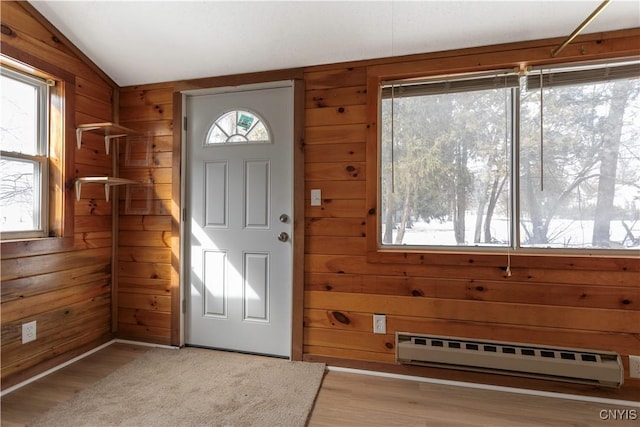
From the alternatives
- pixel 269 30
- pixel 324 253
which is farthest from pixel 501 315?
pixel 269 30

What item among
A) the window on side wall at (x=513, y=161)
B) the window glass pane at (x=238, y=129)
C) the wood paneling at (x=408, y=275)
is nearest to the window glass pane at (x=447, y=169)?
the window on side wall at (x=513, y=161)

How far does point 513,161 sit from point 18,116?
3.18 meters

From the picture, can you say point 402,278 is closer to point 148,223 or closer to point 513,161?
point 513,161

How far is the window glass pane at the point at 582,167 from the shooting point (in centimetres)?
188

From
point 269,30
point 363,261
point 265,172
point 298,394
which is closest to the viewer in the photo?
point 298,394

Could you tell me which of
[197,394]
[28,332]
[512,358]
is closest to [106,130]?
[28,332]

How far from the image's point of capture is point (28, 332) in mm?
2029

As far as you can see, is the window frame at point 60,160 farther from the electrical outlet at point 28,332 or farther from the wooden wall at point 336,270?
the electrical outlet at point 28,332

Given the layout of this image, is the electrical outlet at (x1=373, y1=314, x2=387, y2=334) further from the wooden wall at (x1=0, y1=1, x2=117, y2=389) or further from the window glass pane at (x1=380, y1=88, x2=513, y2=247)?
the wooden wall at (x1=0, y1=1, x2=117, y2=389)

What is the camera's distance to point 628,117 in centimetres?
188

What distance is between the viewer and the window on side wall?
6.21 feet

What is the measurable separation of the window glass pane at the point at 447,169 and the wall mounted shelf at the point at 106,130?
196cm

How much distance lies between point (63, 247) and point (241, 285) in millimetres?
1260

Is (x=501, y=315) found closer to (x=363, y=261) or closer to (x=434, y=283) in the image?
(x=434, y=283)
